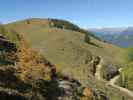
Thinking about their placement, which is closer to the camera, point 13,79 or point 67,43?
point 13,79

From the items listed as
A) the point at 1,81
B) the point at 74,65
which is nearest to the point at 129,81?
the point at 74,65

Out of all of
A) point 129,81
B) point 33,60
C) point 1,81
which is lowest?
point 129,81

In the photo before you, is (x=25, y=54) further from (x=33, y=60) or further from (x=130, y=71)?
(x=130, y=71)

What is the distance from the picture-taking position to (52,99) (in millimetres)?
55188

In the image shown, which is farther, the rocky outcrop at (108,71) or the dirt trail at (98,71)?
the rocky outcrop at (108,71)

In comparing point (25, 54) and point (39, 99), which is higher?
point (25, 54)

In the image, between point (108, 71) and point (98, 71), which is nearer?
point (108, 71)

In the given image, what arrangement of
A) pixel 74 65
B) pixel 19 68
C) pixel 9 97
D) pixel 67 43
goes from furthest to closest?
pixel 67 43 → pixel 74 65 → pixel 19 68 → pixel 9 97

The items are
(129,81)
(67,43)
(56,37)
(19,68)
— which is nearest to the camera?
(19,68)

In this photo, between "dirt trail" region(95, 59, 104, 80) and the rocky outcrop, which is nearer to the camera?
"dirt trail" region(95, 59, 104, 80)

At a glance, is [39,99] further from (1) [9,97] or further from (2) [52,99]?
(1) [9,97]

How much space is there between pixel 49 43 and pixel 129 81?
242ft

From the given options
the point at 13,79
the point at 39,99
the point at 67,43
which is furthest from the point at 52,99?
the point at 67,43

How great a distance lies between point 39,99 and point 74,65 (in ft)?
279
